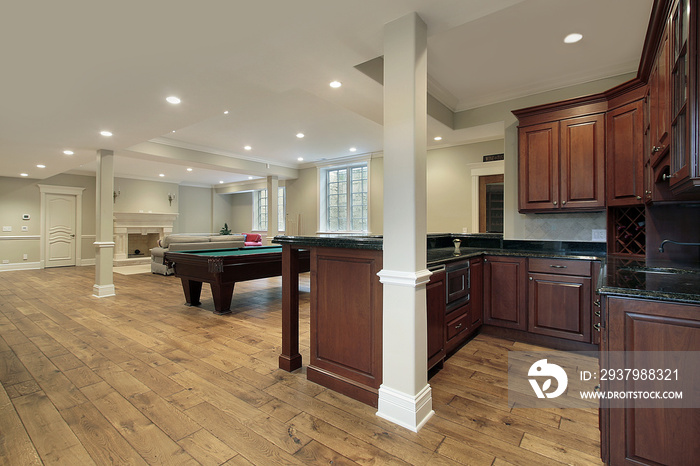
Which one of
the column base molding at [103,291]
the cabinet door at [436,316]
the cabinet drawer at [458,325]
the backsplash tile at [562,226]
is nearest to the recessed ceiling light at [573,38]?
the backsplash tile at [562,226]

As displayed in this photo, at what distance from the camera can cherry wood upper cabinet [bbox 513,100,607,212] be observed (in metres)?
3.03

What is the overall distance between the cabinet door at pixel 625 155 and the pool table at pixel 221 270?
342cm

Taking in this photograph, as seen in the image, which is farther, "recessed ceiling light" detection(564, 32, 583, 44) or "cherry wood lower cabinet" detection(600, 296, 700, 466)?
"recessed ceiling light" detection(564, 32, 583, 44)

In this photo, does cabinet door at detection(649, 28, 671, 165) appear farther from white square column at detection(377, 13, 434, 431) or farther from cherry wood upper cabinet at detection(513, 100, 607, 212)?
white square column at detection(377, 13, 434, 431)

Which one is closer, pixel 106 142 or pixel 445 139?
pixel 445 139

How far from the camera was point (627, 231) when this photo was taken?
3.03 m

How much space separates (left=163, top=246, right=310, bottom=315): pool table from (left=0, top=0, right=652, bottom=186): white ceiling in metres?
1.78

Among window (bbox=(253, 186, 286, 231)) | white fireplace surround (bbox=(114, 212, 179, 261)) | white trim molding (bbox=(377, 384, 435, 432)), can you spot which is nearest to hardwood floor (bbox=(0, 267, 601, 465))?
white trim molding (bbox=(377, 384, 435, 432))

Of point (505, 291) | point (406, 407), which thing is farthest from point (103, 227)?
point (505, 291)

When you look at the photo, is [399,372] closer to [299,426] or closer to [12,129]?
[299,426]

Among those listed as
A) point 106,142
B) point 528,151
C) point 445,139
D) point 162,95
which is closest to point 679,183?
point 528,151

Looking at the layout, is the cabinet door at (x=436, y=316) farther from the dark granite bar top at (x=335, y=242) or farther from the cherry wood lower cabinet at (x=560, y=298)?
the cherry wood lower cabinet at (x=560, y=298)

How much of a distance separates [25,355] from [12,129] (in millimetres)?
3330

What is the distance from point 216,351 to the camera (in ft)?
9.89
